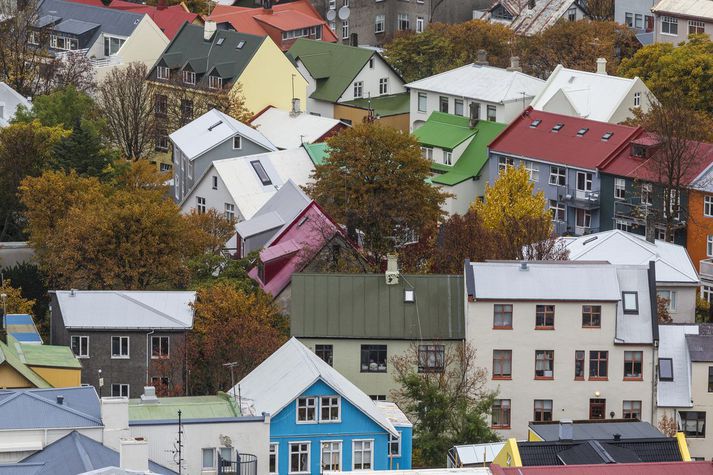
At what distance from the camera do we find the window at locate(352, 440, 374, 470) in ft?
245

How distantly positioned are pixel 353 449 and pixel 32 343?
51.5 feet

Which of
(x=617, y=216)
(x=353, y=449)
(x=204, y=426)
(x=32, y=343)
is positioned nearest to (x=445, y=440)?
(x=353, y=449)

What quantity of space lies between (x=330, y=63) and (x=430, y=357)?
197 ft

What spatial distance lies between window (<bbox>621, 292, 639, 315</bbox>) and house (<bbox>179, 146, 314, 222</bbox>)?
2990 centimetres

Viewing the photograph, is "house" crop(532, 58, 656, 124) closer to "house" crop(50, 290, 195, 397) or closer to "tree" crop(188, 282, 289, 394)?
"tree" crop(188, 282, 289, 394)

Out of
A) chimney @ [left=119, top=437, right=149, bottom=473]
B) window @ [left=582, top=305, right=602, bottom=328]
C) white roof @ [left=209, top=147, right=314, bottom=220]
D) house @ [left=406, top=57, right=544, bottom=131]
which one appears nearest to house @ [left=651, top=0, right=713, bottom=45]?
house @ [left=406, top=57, right=544, bottom=131]

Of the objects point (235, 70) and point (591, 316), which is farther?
point (235, 70)

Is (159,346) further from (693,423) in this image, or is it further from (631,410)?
(693,423)

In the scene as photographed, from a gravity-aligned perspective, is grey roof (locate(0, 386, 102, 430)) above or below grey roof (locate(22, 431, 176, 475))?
above

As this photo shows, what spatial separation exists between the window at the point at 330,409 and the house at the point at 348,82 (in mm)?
65550

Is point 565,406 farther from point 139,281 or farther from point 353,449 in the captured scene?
point 139,281

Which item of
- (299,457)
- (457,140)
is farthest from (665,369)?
(457,140)

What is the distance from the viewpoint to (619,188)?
379 feet

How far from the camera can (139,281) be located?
9569cm
